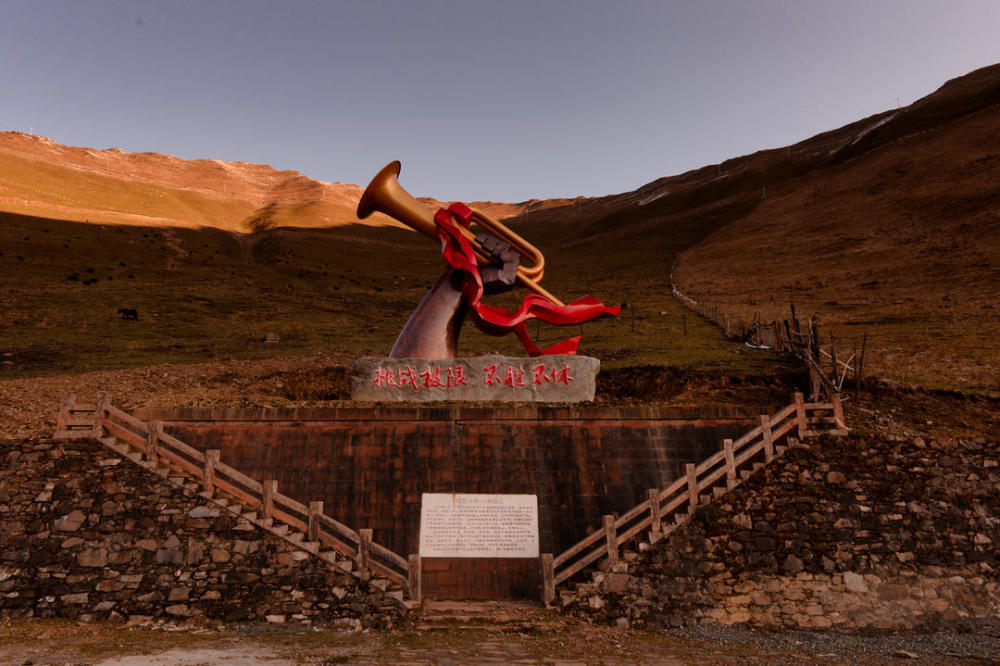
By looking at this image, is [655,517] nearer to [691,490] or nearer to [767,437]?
[691,490]

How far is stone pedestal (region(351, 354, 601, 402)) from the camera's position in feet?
59.3

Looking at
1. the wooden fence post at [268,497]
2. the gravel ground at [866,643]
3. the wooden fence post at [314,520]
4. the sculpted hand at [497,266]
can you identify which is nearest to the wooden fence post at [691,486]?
the gravel ground at [866,643]

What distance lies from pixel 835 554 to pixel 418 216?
45.2ft

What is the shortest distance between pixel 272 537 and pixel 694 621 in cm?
807

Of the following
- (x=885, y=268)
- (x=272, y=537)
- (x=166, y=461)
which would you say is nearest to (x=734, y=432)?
(x=272, y=537)

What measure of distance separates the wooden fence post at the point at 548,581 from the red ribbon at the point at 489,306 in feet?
25.0

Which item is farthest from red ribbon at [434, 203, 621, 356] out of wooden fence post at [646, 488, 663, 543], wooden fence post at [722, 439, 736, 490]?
wooden fence post at [646, 488, 663, 543]

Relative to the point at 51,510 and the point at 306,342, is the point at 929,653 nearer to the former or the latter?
the point at 51,510

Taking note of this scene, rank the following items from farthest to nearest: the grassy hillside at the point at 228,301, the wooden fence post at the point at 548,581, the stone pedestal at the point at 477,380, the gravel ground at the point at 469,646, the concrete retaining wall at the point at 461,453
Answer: the grassy hillside at the point at 228,301 → the stone pedestal at the point at 477,380 → the concrete retaining wall at the point at 461,453 → the wooden fence post at the point at 548,581 → the gravel ground at the point at 469,646

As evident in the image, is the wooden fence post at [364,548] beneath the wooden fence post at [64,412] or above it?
beneath

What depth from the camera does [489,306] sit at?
1898cm

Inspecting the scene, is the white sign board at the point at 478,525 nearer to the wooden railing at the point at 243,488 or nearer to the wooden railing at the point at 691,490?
the wooden railing at the point at 691,490

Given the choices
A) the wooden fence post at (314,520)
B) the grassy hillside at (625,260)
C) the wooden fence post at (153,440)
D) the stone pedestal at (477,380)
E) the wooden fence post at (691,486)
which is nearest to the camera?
the wooden fence post at (314,520)

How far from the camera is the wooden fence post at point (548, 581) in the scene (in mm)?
12141
